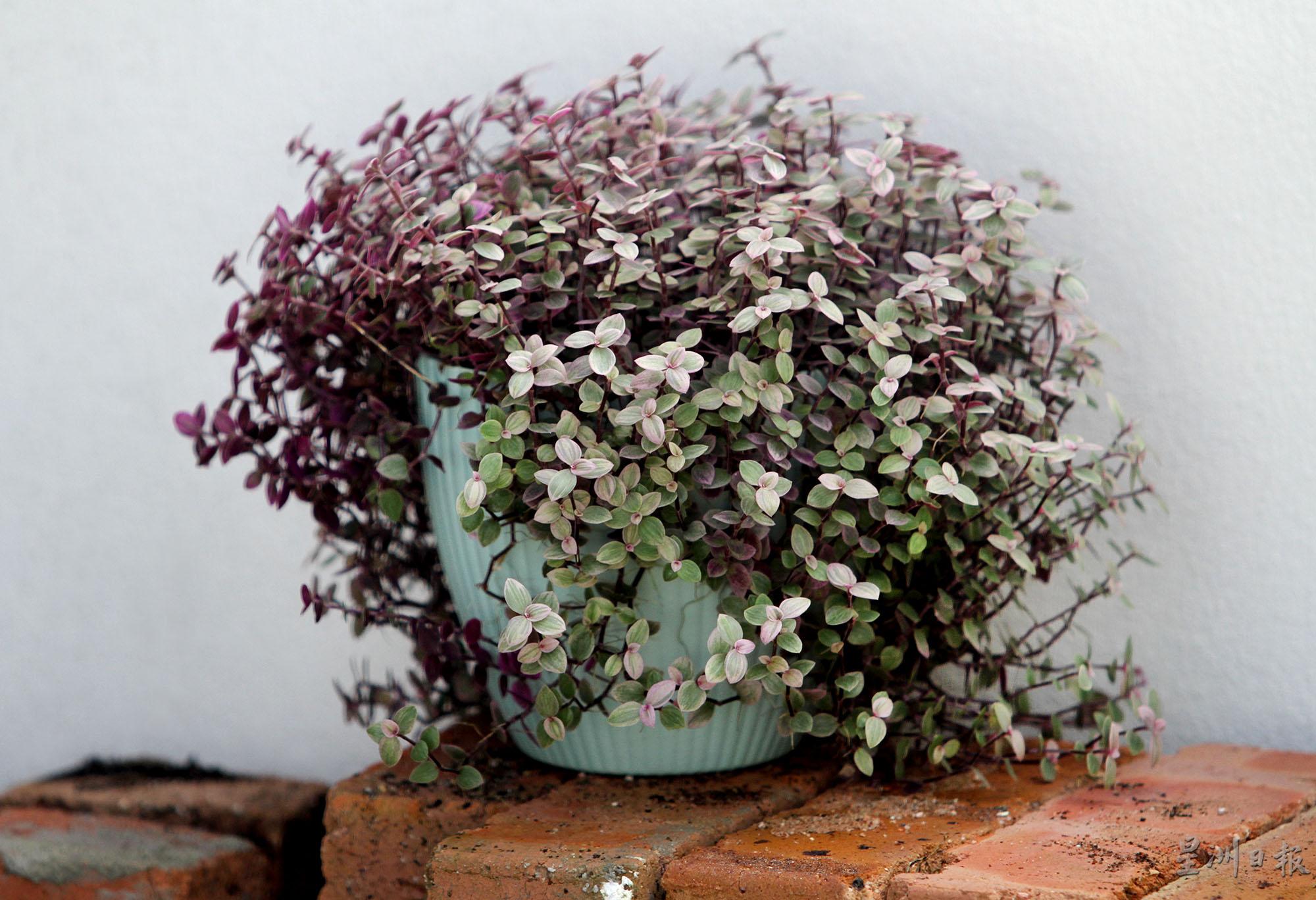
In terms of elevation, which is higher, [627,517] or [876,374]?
[876,374]

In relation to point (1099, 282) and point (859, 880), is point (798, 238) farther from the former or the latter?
point (859, 880)

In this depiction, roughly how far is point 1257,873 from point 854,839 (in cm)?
36

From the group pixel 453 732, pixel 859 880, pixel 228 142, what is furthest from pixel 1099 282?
pixel 228 142

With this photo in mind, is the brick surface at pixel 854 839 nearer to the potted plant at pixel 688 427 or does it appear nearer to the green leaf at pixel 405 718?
the potted plant at pixel 688 427

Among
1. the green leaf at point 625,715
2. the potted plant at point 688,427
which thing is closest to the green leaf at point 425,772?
the potted plant at point 688,427

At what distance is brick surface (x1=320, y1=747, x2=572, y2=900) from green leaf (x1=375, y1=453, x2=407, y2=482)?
39 centimetres

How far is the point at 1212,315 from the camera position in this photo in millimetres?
1376

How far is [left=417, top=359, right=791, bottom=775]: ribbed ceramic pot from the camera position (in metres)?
1.15

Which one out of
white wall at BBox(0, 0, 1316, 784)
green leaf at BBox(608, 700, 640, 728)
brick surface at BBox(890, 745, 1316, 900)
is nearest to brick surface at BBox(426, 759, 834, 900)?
green leaf at BBox(608, 700, 640, 728)

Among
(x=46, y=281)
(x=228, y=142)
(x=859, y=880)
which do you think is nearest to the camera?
(x=859, y=880)

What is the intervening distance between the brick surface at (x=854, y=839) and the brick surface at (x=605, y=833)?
0.08 feet

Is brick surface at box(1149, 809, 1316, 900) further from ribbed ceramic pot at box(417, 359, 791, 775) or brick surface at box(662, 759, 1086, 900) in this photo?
ribbed ceramic pot at box(417, 359, 791, 775)

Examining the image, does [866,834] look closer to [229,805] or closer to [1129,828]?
[1129,828]

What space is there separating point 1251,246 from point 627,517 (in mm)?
903
